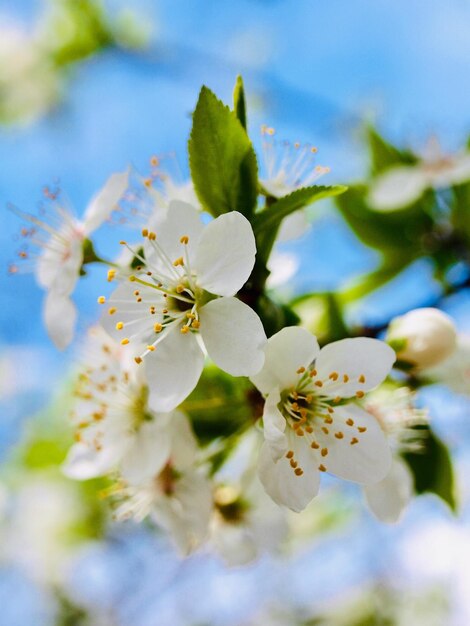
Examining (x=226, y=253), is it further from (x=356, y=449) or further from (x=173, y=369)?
(x=356, y=449)

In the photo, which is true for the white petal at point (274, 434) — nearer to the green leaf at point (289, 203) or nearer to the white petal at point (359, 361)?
the white petal at point (359, 361)

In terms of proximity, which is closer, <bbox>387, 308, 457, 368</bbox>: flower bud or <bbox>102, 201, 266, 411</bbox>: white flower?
<bbox>102, 201, 266, 411</bbox>: white flower

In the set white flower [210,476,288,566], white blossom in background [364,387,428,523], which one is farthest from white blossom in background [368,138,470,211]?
white flower [210,476,288,566]

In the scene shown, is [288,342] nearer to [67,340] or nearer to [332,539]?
[67,340]

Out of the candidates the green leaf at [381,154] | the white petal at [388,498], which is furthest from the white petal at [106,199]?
the green leaf at [381,154]

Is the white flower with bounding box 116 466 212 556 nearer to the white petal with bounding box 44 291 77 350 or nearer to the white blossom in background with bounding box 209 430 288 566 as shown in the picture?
the white blossom in background with bounding box 209 430 288 566

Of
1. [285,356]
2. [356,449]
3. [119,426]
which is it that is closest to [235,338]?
[285,356]
